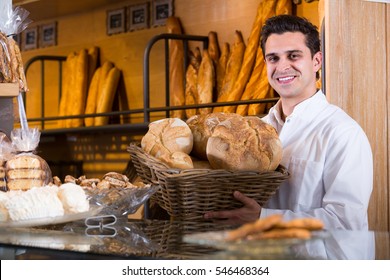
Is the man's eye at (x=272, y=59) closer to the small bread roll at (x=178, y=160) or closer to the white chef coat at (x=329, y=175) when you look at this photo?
the white chef coat at (x=329, y=175)

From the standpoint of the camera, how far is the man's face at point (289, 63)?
1728mm

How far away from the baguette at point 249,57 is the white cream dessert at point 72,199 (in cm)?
160

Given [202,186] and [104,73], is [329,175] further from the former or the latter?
[104,73]

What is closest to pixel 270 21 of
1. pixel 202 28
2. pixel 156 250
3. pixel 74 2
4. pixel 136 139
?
pixel 156 250

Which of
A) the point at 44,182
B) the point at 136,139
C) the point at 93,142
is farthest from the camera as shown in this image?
the point at 93,142

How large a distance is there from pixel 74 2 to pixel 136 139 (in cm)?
86

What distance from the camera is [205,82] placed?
2.87 meters

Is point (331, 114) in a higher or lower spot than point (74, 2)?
lower

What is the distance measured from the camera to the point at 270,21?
1.76 meters

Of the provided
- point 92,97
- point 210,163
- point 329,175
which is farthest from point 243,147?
point 92,97

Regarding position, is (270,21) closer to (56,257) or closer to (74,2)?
(56,257)

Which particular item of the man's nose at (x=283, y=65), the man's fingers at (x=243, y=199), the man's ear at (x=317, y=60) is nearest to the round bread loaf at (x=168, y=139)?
the man's fingers at (x=243, y=199)

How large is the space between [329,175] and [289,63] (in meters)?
0.33
